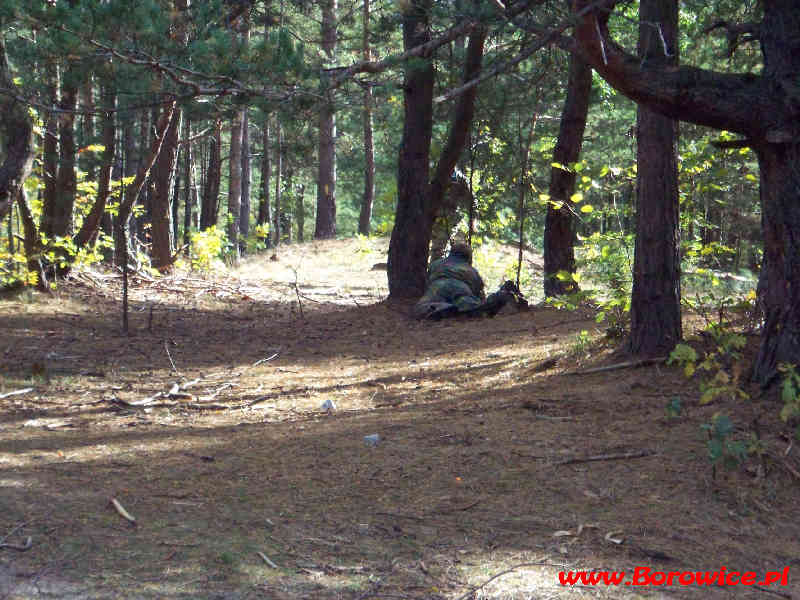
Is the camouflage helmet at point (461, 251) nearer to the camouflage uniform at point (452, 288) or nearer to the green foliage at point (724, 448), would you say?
the camouflage uniform at point (452, 288)

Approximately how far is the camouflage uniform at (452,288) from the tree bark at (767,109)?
6074 millimetres

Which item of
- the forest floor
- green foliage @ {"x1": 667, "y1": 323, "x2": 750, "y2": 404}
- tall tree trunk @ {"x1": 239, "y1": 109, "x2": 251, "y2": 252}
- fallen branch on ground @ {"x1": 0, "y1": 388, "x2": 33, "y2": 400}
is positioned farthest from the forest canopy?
tall tree trunk @ {"x1": 239, "y1": 109, "x2": 251, "y2": 252}

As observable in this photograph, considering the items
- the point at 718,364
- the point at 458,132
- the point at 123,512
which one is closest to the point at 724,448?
the point at 718,364

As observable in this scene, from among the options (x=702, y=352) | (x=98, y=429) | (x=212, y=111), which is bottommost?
(x=98, y=429)

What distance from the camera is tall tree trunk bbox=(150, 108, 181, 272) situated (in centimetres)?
1439

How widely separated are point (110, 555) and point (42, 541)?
0.36m

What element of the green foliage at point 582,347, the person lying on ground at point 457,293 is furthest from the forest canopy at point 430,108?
the person lying on ground at point 457,293

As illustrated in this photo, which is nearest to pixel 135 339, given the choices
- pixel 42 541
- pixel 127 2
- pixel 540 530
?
pixel 127 2

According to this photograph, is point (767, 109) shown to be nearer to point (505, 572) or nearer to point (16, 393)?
point (505, 572)

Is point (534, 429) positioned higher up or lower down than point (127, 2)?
lower down

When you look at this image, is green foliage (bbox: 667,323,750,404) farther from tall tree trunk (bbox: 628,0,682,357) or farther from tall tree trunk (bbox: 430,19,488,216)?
tall tree trunk (bbox: 430,19,488,216)

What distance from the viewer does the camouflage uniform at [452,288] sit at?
11.1m

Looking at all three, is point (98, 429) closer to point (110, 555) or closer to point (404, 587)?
point (110, 555)

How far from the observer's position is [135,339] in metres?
9.50
